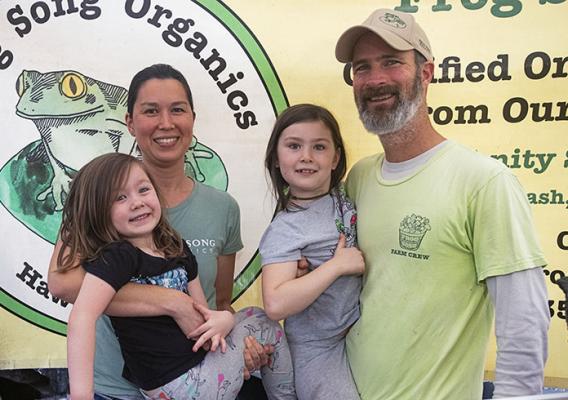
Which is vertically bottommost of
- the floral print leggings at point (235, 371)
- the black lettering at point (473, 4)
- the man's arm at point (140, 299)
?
the floral print leggings at point (235, 371)

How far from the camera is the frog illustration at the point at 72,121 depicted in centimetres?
248

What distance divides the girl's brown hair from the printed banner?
0.87 meters

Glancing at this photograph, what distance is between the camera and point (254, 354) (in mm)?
1734

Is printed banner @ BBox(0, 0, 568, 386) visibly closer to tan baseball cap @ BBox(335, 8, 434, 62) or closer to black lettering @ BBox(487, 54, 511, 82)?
black lettering @ BBox(487, 54, 511, 82)

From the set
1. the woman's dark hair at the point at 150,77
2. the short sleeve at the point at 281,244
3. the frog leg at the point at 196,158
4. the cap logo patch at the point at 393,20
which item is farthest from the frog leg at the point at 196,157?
the cap logo patch at the point at 393,20

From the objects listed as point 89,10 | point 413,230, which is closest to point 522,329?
point 413,230

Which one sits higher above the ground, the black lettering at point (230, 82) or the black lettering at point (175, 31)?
the black lettering at point (175, 31)

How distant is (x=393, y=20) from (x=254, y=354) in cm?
128

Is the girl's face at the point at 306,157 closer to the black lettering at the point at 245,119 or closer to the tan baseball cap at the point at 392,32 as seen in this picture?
the tan baseball cap at the point at 392,32

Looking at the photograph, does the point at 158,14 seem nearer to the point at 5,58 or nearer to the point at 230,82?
the point at 230,82

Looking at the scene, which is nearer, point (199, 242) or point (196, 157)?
point (199, 242)

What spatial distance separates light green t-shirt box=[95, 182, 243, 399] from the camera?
185 cm

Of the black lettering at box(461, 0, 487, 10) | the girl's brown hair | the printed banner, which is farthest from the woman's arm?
the black lettering at box(461, 0, 487, 10)

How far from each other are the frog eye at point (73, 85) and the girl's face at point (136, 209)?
39.4 inches
